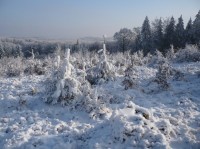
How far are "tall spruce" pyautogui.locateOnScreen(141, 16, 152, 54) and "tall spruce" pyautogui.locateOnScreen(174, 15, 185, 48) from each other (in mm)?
5143

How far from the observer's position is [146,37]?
2165 inches

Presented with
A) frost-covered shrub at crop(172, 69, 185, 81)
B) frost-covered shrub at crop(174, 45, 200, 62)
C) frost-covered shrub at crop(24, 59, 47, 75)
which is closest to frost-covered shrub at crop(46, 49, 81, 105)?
frost-covered shrub at crop(172, 69, 185, 81)

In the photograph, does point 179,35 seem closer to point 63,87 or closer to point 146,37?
point 146,37

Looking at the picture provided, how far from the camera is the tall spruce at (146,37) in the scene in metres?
53.4

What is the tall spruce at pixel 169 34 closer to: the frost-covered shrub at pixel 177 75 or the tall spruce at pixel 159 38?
the tall spruce at pixel 159 38

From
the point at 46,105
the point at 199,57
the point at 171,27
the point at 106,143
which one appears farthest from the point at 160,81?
the point at 171,27

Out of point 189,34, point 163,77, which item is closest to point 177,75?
point 163,77

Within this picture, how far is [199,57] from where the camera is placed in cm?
2394

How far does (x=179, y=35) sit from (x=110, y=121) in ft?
143

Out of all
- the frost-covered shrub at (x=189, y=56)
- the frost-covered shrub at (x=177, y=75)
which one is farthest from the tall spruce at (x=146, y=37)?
the frost-covered shrub at (x=177, y=75)

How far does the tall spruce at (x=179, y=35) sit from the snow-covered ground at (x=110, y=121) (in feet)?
120

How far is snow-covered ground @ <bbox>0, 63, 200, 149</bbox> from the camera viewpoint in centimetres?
834

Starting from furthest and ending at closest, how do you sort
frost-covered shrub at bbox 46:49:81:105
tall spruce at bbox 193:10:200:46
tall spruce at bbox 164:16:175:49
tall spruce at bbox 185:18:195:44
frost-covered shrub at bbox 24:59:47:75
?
tall spruce at bbox 164:16:175:49
tall spruce at bbox 185:18:195:44
tall spruce at bbox 193:10:200:46
frost-covered shrub at bbox 24:59:47:75
frost-covered shrub at bbox 46:49:81:105

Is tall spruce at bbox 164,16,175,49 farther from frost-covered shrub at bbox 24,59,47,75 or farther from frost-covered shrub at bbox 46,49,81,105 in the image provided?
frost-covered shrub at bbox 46,49,81,105
